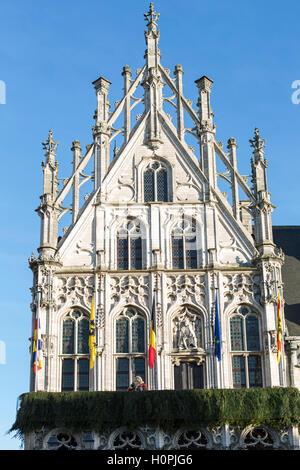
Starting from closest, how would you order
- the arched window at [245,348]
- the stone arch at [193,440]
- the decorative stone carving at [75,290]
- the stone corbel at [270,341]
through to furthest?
the stone arch at [193,440] → the stone corbel at [270,341] → the arched window at [245,348] → the decorative stone carving at [75,290]

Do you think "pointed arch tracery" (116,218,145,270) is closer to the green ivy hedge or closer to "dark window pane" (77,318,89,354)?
"dark window pane" (77,318,89,354)

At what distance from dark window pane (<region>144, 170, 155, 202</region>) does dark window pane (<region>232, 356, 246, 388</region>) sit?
782cm

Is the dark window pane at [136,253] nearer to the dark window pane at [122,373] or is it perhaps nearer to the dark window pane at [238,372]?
the dark window pane at [122,373]

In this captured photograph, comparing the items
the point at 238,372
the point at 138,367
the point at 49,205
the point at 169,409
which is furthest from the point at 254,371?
the point at 49,205

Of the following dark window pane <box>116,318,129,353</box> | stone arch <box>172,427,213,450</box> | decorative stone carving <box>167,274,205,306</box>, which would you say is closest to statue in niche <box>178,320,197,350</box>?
decorative stone carving <box>167,274,205,306</box>

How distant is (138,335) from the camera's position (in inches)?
1380

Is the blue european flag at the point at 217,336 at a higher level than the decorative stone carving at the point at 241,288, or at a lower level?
lower

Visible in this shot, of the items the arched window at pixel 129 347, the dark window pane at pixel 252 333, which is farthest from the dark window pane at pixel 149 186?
the dark window pane at pixel 252 333

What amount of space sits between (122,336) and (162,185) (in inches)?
279

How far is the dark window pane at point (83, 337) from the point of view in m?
34.9

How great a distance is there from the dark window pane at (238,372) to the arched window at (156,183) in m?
7.60

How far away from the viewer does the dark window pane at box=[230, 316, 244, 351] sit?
34.8 m

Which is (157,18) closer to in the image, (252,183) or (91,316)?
(252,183)
